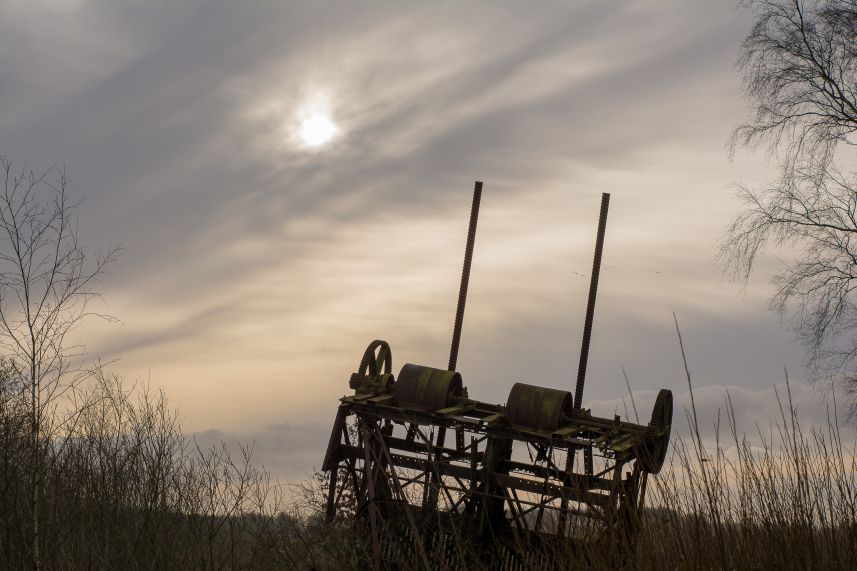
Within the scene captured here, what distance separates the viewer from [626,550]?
6.23 meters

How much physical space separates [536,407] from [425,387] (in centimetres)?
200

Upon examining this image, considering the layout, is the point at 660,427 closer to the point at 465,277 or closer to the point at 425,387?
the point at 425,387

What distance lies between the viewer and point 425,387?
14.5 metres

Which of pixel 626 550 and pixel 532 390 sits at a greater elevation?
pixel 532 390

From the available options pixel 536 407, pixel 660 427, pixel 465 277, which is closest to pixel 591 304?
pixel 465 277

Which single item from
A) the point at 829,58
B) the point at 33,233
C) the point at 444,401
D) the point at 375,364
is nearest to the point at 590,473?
the point at 444,401

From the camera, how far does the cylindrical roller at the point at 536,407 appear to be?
1368 centimetres

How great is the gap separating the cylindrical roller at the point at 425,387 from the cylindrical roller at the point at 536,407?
1183 millimetres

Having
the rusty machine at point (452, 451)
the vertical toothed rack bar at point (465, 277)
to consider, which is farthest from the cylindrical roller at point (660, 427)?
the vertical toothed rack bar at point (465, 277)

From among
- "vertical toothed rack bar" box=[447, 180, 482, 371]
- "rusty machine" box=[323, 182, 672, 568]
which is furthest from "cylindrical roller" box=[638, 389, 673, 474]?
"vertical toothed rack bar" box=[447, 180, 482, 371]

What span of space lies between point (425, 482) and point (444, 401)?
5.28ft

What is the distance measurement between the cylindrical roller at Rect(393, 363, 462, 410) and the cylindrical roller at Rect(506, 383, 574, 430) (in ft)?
3.88

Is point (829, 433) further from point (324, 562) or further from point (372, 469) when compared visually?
point (324, 562)

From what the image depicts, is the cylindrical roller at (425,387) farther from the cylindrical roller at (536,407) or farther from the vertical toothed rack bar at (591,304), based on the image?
the vertical toothed rack bar at (591,304)
